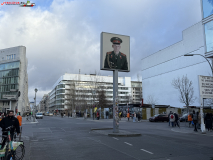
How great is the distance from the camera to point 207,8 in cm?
2384

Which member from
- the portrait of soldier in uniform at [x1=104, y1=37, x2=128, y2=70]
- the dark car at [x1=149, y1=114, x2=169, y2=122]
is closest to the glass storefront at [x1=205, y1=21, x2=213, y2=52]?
the portrait of soldier in uniform at [x1=104, y1=37, x2=128, y2=70]

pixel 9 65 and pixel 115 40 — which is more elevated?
pixel 9 65

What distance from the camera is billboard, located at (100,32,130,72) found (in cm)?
1677

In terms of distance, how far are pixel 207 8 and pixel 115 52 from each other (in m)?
14.1

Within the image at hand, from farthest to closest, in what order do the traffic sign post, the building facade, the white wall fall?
the building facade < the white wall < the traffic sign post

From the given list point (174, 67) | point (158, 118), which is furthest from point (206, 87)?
point (174, 67)

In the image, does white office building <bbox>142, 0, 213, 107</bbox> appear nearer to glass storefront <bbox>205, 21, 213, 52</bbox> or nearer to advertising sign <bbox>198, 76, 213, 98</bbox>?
glass storefront <bbox>205, 21, 213, 52</bbox>

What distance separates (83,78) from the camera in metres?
118

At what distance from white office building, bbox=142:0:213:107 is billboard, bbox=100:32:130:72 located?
40.4m

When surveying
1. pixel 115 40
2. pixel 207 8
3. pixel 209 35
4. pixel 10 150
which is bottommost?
pixel 10 150

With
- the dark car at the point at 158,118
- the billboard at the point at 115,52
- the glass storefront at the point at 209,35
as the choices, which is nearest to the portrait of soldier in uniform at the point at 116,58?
the billboard at the point at 115,52

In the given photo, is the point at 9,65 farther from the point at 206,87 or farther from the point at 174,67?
the point at 206,87

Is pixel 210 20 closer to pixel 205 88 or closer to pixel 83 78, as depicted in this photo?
pixel 205 88

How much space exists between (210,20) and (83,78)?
321ft
